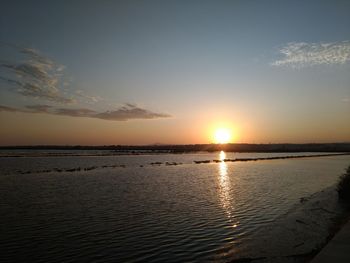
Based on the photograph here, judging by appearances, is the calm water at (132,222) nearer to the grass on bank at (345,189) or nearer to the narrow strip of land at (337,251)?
the narrow strip of land at (337,251)

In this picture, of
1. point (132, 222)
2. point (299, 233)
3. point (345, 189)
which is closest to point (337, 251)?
point (299, 233)

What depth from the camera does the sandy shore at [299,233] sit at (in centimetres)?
1209

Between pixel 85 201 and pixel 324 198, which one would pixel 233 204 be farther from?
pixel 85 201

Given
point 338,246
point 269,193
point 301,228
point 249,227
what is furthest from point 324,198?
point 338,246

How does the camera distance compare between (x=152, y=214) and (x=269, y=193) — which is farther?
(x=269, y=193)

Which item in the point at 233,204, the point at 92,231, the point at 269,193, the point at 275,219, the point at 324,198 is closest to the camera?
the point at 92,231

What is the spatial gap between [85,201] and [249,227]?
1240 centimetres

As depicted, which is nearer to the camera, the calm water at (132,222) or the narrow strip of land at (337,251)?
the narrow strip of land at (337,251)

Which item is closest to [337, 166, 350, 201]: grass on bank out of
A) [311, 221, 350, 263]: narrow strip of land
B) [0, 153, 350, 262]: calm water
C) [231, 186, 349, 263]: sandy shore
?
[231, 186, 349, 263]: sandy shore

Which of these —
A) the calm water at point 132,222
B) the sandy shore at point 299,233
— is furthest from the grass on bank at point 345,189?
the calm water at point 132,222

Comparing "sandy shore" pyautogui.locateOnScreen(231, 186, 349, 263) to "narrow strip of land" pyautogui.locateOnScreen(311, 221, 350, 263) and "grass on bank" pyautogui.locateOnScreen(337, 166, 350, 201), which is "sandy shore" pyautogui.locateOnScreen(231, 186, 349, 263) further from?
"grass on bank" pyautogui.locateOnScreen(337, 166, 350, 201)

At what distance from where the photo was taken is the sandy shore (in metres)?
12.1

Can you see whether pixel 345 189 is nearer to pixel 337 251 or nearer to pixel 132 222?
pixel 337 251

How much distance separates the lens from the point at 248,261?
11539 millimetres
